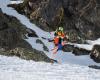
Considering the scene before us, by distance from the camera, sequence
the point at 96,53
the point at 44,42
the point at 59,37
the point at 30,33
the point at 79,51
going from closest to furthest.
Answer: the point at 59,37, the point at 96,53, the point at 44,42, the point at 79,51, the point at 30,33

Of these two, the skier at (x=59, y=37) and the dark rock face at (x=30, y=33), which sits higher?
the skier at (x=59, y=37)

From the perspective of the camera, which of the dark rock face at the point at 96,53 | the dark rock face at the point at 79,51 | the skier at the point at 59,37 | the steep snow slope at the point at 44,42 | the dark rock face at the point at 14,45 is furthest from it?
the dark rock face at the point at 79,51

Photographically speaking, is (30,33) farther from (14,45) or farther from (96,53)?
(14,45)

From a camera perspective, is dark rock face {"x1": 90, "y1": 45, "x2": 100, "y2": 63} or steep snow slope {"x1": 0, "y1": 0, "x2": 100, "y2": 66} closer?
steep snow slope {"x1": 0, "y1": 0, "x2": 100, "y2": 66}

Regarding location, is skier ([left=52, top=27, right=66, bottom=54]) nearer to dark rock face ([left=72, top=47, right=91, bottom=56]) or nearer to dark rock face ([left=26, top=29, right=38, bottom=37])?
dark rock face ([left=72, top=47, right=91, bottom=56])

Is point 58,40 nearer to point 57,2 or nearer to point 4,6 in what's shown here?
point 57,2

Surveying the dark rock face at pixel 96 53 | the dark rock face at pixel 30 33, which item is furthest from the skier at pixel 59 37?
the dark rock face at pixel 30 33

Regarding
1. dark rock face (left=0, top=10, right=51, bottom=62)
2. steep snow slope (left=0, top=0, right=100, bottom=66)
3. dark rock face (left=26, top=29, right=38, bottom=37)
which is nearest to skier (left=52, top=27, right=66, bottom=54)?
dark rock face (left=0, top=10, right=51, bottom=62)

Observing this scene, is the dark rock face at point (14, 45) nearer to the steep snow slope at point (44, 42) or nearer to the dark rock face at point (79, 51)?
the steep snow slope at point (44, 42)

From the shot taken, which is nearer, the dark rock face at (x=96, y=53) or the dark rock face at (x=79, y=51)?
the dark rock face at (x=96, y=53)

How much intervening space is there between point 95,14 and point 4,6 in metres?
21.1

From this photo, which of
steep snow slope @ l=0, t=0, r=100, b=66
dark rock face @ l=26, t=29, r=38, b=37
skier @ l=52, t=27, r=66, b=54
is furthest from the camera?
dark rock face @ l=26, t=29, r=38, b=37

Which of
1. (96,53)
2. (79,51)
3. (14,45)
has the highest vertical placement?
(14,45)

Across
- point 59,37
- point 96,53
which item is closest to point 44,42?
point 96,53
